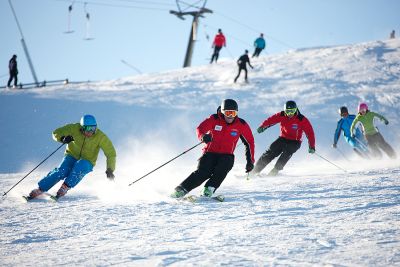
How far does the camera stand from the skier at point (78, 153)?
638 centimetres

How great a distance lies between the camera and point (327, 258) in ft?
10.6

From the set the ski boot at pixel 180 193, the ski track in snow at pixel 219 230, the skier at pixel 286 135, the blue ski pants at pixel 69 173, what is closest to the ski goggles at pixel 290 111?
the skier at pixel 286 135

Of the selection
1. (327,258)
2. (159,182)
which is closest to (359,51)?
(159,182)

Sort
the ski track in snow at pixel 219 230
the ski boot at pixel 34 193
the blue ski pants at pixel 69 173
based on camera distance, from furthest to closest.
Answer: the blue ski pants at pixel 69 173, the ski boot at pixel 34 193, the ski track in snow at pixel 219 230

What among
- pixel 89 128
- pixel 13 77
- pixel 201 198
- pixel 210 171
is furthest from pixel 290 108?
pixel 13 77

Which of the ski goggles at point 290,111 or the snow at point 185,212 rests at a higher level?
the ski goggles at point 290,111

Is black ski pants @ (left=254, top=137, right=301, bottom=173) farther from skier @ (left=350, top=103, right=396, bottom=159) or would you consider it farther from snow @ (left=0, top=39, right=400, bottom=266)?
skier @ (left=350, top=103, right=396, bottom=159)

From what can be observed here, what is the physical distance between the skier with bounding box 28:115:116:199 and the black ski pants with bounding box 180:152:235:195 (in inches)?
49.9

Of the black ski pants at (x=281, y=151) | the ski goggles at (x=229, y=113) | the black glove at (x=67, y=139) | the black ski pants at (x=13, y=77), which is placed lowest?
the black ski pants at (x=281, y=151)

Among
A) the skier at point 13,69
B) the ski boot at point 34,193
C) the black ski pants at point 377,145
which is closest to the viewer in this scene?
the ski boot at point 34,193

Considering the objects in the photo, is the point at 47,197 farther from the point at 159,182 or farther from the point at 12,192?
the point at 159,182

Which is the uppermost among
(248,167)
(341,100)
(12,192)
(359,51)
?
(359,51)

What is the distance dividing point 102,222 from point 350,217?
2651 mm

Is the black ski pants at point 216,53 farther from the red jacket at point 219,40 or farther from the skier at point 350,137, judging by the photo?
the skier at point 350,137
